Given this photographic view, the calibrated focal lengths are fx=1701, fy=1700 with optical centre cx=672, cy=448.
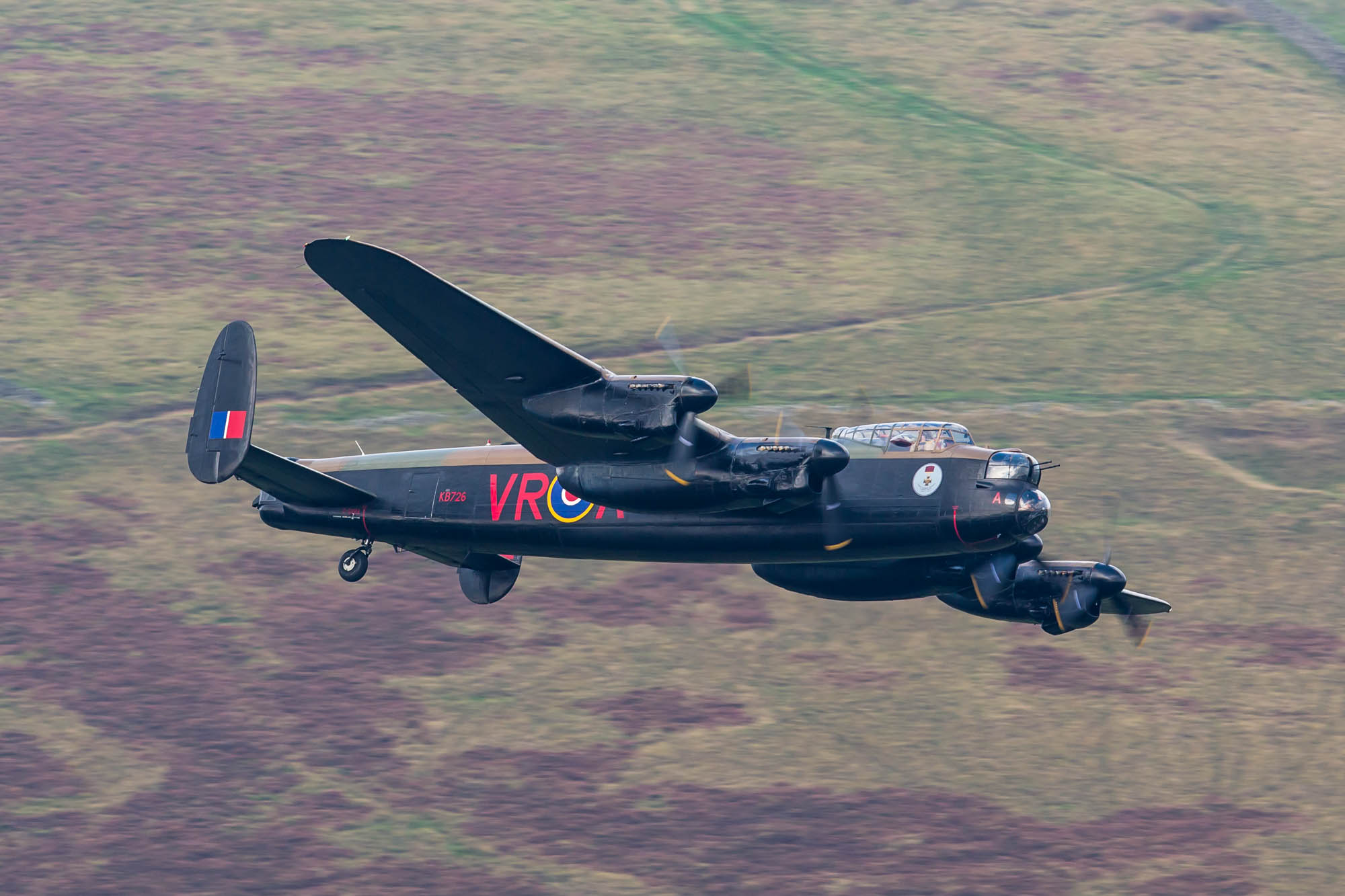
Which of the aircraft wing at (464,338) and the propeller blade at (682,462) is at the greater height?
the aircraft wing at (464,338)

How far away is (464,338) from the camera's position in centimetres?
3422

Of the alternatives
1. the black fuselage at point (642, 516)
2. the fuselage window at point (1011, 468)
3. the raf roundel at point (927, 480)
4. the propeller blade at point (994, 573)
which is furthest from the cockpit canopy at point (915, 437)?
the propeller blade at point (994, 573)

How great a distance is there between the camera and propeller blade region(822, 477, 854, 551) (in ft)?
117

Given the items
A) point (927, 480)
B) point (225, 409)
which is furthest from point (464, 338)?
point (927, 480)

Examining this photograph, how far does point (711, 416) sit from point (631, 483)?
A: 49.6 m

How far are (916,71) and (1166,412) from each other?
4432 cm

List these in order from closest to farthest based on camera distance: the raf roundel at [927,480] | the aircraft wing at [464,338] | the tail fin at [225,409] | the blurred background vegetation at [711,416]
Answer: the aircraft wing at [464,338] → the raf roundel at [927,480] → the tail fin at [225,409] → the blurred background vegetation at [711,416]

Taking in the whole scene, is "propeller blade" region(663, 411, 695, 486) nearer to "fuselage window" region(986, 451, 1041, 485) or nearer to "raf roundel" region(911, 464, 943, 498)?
"raf roundel" region(911, 464, 943, 498)

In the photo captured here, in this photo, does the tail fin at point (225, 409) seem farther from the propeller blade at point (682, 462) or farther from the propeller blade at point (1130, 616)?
the propeller blade at point (1130, 616)

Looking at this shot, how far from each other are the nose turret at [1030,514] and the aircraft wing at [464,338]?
8487mm

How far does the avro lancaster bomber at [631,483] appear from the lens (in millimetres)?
33938

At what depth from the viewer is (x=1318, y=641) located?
68.5 m

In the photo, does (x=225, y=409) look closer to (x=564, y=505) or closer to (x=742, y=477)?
(x=564, y=505)

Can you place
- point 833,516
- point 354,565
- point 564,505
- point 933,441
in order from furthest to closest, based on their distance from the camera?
point 354,565, point 564,505, point 933,441, point 833,516
